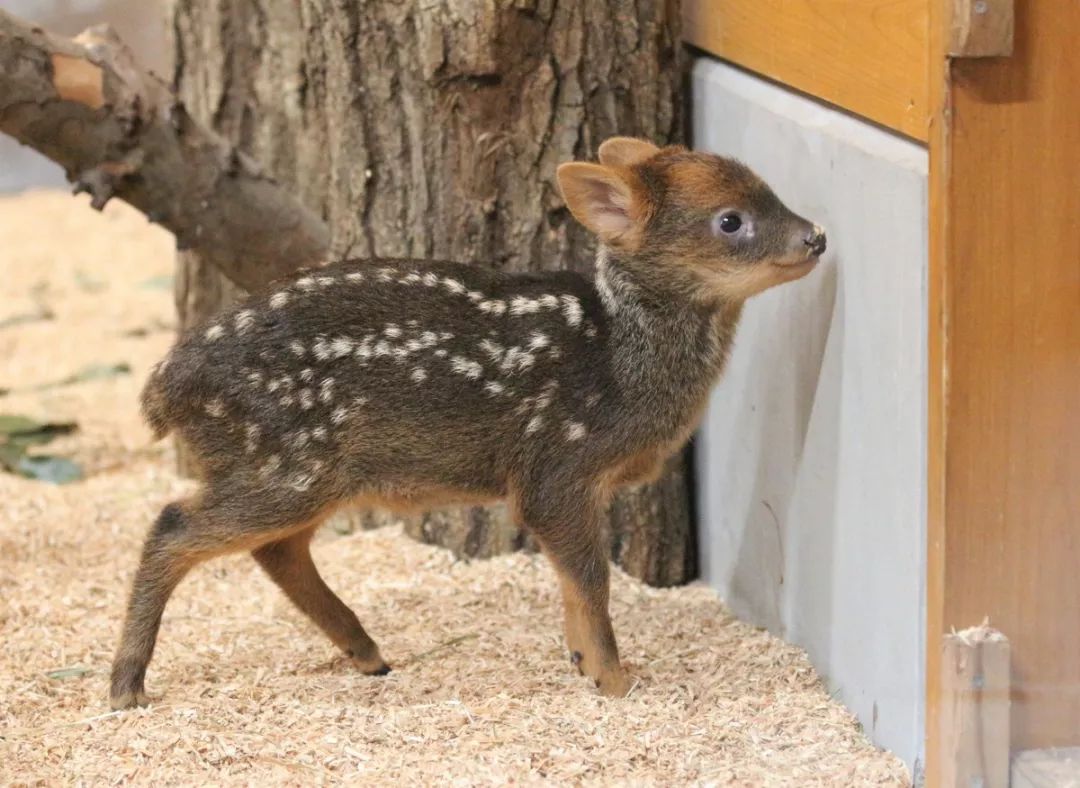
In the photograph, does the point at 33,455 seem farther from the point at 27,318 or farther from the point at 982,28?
the point at 982,28

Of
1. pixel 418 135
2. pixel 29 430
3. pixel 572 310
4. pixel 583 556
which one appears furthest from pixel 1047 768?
pixel 29 430

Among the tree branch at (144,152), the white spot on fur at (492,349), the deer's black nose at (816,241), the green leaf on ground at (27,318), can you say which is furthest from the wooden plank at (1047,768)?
the green leaf on ground at (27,318)

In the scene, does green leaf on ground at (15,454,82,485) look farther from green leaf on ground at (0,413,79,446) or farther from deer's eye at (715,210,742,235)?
deer's eye at (715,210,742,235)

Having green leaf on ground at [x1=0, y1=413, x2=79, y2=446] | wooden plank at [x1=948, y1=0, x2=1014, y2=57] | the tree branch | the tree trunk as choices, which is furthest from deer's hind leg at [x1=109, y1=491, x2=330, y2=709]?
green leaf on ground at [x1=0, y1=413, x2=79, y2=446]

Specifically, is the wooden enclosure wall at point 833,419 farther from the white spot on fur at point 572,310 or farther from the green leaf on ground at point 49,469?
the green leaf on ground at point 49,469

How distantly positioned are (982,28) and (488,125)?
1896 millimetres

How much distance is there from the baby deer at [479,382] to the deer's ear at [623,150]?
113 mm

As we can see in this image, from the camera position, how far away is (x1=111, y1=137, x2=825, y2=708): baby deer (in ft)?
13.3

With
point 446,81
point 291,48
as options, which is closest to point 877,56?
point 446,81

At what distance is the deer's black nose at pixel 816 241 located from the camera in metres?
3.93

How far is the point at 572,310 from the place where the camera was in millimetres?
4203

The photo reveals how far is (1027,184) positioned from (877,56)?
544 mm

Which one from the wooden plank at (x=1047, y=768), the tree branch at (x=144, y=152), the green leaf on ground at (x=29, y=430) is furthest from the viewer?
the green leaf on ground at (x=29, y=430)

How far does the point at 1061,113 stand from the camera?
3.20 meters
